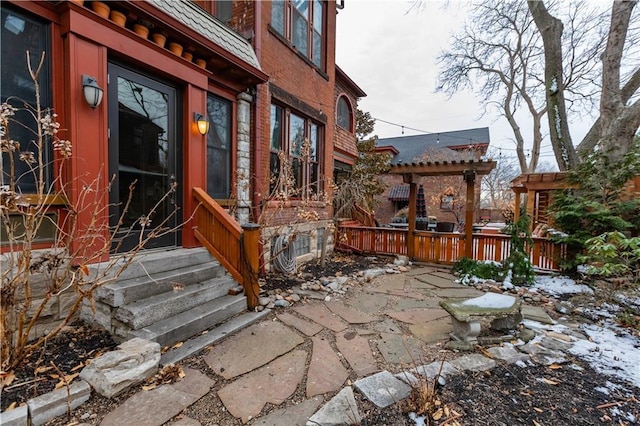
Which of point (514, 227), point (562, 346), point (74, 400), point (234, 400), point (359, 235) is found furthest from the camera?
point (359, 235)

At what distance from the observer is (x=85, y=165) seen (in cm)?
268

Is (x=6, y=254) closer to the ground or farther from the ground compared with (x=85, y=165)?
closer to the ground

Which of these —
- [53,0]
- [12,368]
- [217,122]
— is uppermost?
[53,0]

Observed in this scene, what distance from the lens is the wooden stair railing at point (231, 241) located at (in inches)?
136

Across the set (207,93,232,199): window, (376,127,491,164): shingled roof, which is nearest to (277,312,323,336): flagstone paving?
(207,93,232,199): window

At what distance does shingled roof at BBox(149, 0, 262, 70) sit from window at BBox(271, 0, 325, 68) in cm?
109

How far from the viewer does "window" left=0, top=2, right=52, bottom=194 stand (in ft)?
7.89

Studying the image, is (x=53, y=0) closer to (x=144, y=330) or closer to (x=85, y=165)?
(x=85, y=165)

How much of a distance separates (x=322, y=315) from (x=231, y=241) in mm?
1534

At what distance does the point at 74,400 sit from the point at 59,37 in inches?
125

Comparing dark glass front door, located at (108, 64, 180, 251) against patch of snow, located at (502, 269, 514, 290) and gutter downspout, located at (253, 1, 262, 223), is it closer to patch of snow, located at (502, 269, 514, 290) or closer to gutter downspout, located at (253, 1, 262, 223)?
gutter downspout, located at (253, 1, 262, 223)

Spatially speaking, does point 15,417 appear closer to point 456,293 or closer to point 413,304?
point 413,304

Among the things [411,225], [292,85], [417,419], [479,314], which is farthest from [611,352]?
[292,85]

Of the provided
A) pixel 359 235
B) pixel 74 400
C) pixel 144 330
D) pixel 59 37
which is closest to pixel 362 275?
pixel 359 235
